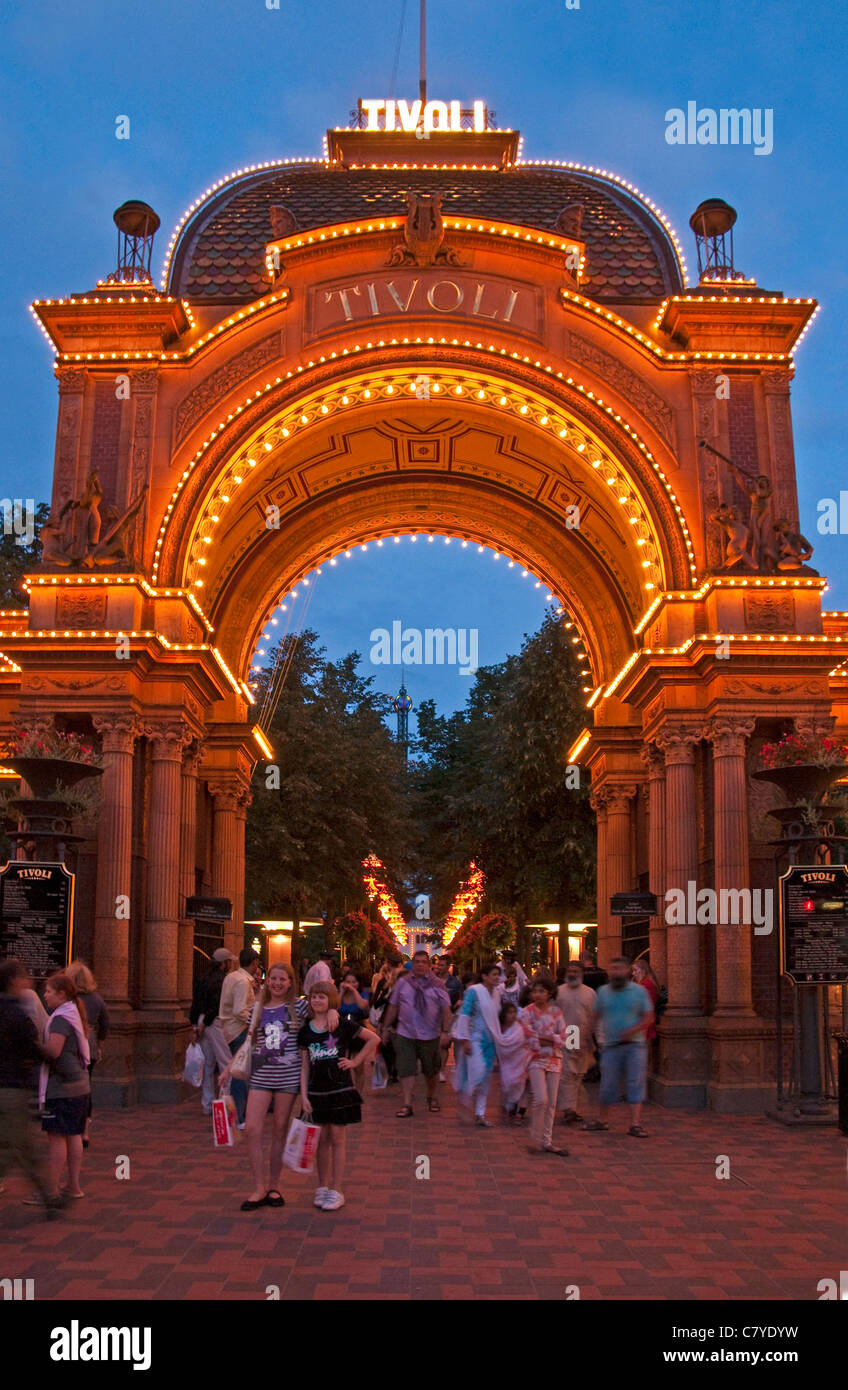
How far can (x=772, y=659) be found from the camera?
53.6 feet

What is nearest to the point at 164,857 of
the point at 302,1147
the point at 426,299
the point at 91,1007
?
the point at 91,1007

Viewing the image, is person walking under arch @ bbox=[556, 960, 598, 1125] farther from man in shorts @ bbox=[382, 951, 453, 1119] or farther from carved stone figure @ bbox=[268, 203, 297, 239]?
carved stone figure @ bbox=[268, 203, 297, 239]

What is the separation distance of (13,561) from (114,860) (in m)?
20.6

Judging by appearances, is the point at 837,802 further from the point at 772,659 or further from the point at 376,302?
the point at 376,302

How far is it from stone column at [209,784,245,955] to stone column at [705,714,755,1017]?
8.73 m

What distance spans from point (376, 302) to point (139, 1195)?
42.2 feet

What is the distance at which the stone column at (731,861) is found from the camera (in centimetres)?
1593

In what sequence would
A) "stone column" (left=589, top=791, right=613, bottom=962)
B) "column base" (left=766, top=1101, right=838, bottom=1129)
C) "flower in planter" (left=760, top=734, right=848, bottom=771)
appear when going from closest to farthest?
"column base" (left=766, top=1101, right=838, bottom=1129) → "flower in planter" (left=760, top=734, right=848, bottom=771) → "stone column" (left=589, top=791, right=613, bottom=962)

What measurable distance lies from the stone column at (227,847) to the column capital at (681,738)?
8.04 m

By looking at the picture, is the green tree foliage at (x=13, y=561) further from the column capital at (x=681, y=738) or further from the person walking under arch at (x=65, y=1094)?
the person walking under arch at (x=65, y=1094)

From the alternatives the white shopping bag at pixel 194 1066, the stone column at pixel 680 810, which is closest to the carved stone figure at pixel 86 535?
the white shopping bag at pixel 194 1066

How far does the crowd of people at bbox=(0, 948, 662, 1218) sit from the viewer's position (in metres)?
8.73

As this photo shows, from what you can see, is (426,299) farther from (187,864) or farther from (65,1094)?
(65,1094)

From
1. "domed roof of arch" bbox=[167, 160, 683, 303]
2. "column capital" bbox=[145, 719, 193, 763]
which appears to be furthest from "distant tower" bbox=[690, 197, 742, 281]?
"column capital" bbox=[145, 719, 193, 763]
